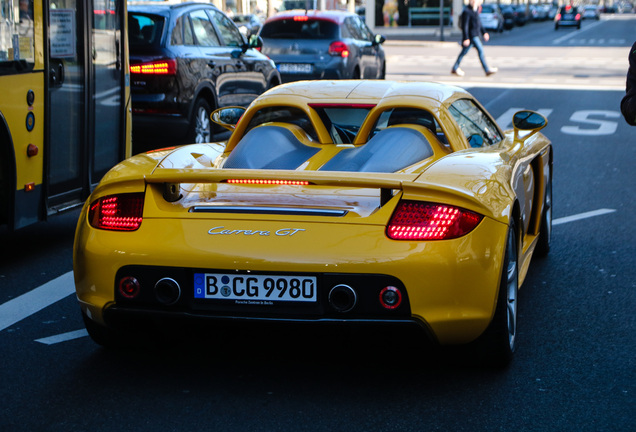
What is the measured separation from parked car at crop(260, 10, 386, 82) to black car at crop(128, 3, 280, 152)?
609cm

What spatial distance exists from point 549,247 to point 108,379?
3523 mm

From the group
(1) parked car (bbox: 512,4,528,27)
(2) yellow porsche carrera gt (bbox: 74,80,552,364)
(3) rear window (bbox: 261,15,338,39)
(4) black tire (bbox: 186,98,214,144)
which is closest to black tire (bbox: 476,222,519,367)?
(2) yellow porsche carrera gt (bbox: 74,80,552,364)

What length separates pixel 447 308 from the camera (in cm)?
383

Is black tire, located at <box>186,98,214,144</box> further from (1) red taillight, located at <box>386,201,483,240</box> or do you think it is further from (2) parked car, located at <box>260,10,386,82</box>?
(1) red taillight, located at <box>386,201,483,240</box>

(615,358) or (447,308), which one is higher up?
(447,308)

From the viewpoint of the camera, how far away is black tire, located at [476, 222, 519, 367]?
160 inches

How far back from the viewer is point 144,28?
11.2 m

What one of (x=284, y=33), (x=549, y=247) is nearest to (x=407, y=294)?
(x=549, y=247)

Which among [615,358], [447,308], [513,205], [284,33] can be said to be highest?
[284,33]

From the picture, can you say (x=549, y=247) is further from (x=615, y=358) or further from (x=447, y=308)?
(x=447, y=308)

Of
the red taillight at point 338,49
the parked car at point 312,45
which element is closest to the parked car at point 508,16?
the parked car at point 312,45

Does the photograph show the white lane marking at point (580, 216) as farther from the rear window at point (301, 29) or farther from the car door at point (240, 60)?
the rear window at point (301, 29)

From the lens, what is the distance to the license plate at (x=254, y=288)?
3.79 m

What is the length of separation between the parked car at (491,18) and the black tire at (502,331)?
6016cm
